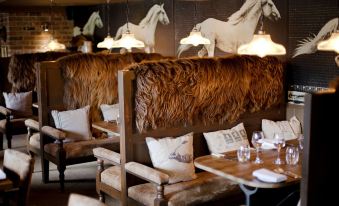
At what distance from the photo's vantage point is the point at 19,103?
21.7ft

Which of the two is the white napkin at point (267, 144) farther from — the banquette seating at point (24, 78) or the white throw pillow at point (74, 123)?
the banquette seating at point (24, 78)

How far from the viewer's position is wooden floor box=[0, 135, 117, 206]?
14.7 ft

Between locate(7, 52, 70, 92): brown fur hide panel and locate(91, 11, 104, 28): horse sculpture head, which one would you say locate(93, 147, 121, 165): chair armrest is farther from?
locate(91, 11, 104, 28): horse sculpture head

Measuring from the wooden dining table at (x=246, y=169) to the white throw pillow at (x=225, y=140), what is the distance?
0.55 metres

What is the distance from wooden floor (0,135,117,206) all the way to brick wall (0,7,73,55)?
3.65 metres

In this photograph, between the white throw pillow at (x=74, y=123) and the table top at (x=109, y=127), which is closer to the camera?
the table top at (x=109, y=127)

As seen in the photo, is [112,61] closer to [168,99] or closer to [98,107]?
[98,107]

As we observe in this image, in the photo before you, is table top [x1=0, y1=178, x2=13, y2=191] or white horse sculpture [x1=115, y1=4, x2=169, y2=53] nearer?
table top [x1=0, y1=178, x2=13, y2=191]

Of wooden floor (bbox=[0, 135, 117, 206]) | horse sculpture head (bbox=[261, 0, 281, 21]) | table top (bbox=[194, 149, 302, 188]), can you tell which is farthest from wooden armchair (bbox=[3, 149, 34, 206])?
horse sculpture head (bbox=[261, 0, 281, 21])

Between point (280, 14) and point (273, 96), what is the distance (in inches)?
35.5

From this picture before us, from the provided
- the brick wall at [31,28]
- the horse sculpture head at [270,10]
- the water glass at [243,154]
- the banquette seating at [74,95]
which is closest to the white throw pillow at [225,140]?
the water glass at [243,154]

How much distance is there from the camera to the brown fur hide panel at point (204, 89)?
3.78 metres

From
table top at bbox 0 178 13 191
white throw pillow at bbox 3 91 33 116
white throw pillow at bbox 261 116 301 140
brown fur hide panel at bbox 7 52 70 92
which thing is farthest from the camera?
brown fur hide panel at bbox 7 52 70 92

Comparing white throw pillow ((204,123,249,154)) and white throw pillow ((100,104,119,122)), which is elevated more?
white throw pillow ((100,104,119,122))
